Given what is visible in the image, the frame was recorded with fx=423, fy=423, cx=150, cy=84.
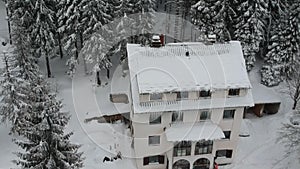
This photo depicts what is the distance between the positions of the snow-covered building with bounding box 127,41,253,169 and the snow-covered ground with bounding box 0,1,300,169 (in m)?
3.06

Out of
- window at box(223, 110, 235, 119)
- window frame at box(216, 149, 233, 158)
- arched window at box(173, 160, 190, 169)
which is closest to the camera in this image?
window at box(223, 110, 235, 119)

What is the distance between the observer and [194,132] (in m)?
33.6

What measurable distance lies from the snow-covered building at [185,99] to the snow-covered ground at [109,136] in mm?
3063

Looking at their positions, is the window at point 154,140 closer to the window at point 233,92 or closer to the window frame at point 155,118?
the window frame at point 155,118

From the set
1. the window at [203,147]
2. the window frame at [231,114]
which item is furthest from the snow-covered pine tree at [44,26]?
the window frame at [231,114]

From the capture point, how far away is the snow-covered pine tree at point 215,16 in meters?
44.2

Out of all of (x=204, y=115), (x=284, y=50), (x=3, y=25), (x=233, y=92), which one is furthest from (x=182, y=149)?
(x=3, y=25)

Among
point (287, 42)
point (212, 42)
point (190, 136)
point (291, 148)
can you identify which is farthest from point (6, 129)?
point (287, 42)

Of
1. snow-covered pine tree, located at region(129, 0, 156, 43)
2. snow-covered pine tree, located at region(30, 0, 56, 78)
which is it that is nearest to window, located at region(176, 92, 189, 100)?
snow-covered pine tree, located at region(129, 0, 156, 43)

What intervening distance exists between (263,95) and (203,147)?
1242 cm

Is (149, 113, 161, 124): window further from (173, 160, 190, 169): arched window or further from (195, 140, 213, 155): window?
(173, 160, 190, 169): arched window

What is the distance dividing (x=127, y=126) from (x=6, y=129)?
1147cm

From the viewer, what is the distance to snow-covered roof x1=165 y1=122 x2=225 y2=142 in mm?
33250

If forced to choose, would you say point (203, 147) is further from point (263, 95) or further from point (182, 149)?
point (263, 95)
